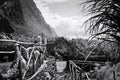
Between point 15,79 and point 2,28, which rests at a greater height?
point 2,28

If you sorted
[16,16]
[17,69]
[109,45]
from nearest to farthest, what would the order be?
1. [109,45]
2. [17,69]
3. [16,16]

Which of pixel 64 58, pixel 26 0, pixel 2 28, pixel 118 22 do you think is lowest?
pixel 64 58

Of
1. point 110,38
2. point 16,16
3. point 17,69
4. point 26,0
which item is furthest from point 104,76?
point 26,0

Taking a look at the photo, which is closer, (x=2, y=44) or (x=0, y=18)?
(x=2, y=44)

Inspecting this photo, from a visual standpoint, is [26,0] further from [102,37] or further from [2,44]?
[102,37]

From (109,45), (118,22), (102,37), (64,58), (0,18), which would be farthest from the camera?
(0,18)

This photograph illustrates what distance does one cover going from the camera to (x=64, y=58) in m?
16.7

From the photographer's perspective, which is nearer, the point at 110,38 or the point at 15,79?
the point at 110,38

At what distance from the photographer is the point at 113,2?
1.41 meters

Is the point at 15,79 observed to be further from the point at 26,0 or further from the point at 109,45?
the point at 26,0

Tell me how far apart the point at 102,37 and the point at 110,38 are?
4.4 inches

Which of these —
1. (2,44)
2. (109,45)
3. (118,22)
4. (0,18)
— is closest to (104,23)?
(118,22)

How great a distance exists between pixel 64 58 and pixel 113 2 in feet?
50.7

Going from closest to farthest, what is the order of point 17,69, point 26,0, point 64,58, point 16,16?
point 17,69 < point 64,58 < point 16,16 < point 26,0
